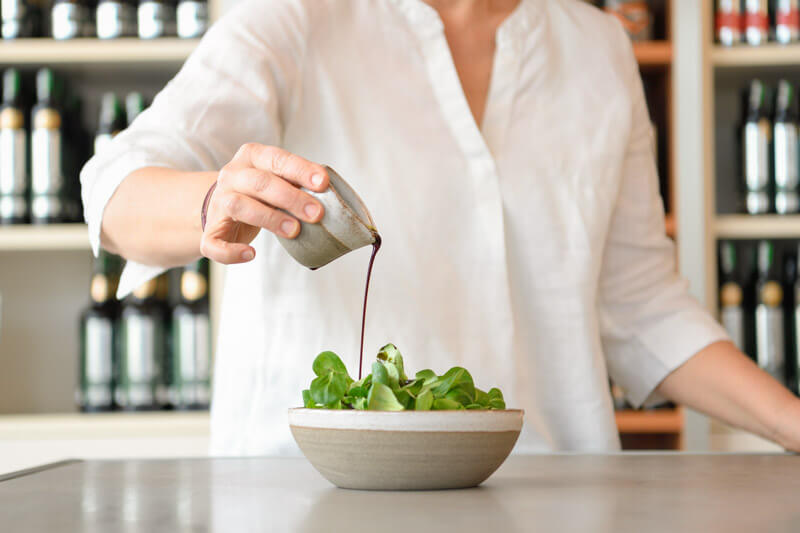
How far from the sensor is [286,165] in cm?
65

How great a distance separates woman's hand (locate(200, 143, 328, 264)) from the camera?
64 centimetres

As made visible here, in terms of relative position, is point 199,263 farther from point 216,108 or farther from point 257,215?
point 257,215

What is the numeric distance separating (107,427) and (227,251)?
4.25 ft

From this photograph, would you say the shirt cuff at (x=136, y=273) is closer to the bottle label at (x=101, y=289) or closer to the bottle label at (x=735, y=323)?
the bottle label at (x=101, y=289)

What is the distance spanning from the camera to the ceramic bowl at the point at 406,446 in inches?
23.4

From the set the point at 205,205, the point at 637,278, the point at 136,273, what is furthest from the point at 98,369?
the point at 205,205

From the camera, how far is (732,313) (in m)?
1.97

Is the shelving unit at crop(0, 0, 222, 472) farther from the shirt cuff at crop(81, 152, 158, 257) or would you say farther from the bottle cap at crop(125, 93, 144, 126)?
the shirt cuff at crop(81, 152, 158, 257)

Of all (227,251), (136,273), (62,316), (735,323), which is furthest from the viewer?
(62,316)

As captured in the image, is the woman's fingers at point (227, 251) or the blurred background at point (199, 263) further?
the blurred background at point (199, 263)

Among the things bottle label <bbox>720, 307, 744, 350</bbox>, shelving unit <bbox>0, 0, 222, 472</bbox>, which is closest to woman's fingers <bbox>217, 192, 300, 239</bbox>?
shelving unit <bbox>0, 0, 222, 472</bbox>

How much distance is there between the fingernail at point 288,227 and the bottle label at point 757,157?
5.00 ft

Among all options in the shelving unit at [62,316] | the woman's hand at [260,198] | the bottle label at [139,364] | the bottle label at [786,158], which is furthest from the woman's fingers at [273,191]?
the bottle label at [786,158]

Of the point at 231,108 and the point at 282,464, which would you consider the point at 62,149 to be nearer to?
the point at 231,108
